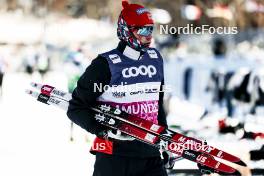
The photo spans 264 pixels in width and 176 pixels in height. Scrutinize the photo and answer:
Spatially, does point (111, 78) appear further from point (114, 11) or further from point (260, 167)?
point (114, 11)

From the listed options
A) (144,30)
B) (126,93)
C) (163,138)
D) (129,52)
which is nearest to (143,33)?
(144,30)

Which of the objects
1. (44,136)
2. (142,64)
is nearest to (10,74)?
(44,136)

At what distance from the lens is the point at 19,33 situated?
2312 cm

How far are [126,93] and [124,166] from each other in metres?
0.39

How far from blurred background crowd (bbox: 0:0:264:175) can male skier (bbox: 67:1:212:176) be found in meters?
2.52

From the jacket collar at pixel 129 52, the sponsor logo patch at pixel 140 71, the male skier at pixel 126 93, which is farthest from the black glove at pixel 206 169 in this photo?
the jacket collar at pixel 129 52

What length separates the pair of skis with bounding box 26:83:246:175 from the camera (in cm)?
403

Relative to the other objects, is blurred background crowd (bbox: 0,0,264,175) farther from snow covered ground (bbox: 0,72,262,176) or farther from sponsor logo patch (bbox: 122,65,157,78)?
sponsor logo patch (bbox: 122,65,157,78)

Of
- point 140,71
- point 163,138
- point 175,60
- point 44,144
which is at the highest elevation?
point 175,60

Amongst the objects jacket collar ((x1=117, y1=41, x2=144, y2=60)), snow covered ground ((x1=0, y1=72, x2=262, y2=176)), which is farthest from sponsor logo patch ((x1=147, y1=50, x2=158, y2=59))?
snow covered ground ((x1=0, y1=72, x2=262, y2=176))

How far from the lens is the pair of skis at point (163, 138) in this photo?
13.2ft

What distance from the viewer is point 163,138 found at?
4.16 meters

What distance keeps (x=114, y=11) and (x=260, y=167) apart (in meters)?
17.9

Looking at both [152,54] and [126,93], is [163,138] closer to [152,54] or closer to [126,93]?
[126,93]
